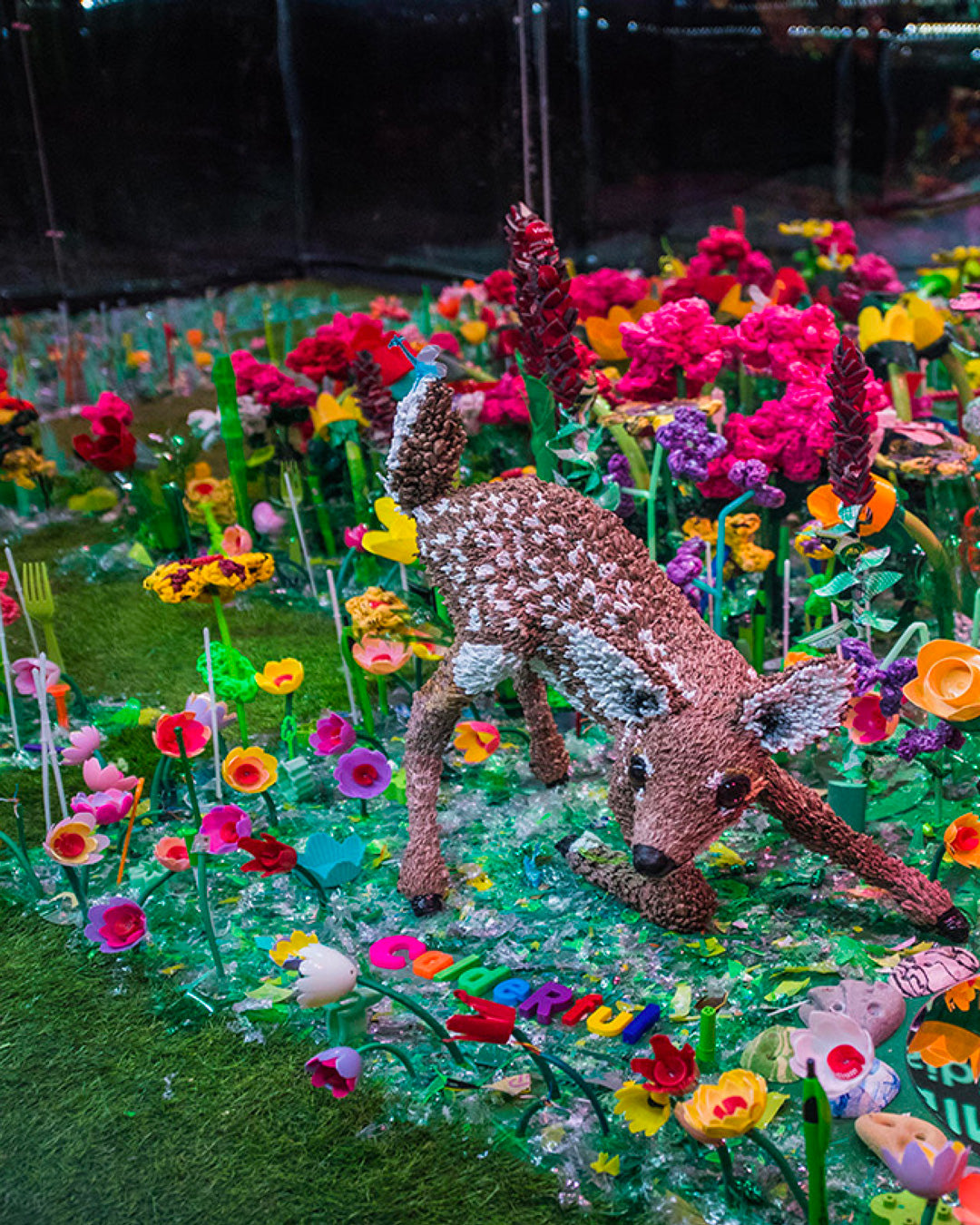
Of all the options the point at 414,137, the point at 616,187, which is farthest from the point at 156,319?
the point at 616,187

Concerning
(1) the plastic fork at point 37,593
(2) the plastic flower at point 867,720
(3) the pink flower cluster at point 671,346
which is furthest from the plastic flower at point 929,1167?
(1) the plastic fork at point 37,593

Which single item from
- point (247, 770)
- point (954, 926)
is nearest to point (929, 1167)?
point (954, 926)

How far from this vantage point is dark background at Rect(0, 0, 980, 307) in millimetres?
3920

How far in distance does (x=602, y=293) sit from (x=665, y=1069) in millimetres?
2305

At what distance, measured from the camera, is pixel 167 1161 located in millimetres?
1325

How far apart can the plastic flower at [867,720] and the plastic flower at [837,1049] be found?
1.87ft

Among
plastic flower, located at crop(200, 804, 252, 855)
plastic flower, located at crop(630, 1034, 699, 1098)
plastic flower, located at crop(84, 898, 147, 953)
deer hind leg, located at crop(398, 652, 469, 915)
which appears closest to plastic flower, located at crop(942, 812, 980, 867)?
plastic flower, located at crop(630, 1034, 699, 1098)

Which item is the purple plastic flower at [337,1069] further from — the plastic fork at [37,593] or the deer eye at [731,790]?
the plastic fork at [37,593]

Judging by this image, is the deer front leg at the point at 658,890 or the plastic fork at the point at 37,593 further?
the plastic fork at the point at 37,593

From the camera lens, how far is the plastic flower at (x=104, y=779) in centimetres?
172

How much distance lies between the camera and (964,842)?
58.7 inches

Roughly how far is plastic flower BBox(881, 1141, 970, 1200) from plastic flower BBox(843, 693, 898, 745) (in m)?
0.68

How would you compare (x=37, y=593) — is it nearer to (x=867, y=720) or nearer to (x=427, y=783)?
(x=427, y=783)

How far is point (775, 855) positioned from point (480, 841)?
1.53ft
